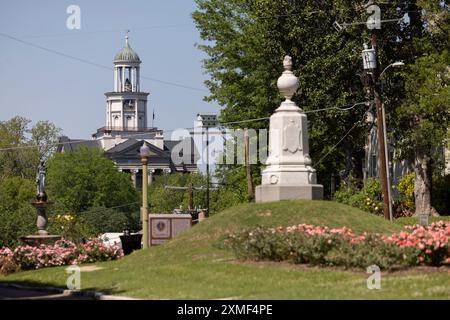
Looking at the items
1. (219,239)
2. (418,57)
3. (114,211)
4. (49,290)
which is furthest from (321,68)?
(114,211)

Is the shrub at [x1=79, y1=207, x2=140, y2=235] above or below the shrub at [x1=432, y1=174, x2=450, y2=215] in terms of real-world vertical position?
below

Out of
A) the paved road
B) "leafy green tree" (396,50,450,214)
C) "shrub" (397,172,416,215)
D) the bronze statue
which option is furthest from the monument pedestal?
"shrub" (397,172,416,215)

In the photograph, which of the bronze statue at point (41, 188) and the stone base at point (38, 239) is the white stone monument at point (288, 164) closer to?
the stone base at point (38, 239)

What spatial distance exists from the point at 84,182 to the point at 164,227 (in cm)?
9014

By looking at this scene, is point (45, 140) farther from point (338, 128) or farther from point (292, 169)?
point (292, 169)

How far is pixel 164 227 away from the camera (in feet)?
132

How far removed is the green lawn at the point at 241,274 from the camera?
19.5 meters

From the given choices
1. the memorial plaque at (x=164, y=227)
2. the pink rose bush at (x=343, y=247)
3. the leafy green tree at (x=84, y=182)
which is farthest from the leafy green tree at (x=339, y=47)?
the leafy green tree at (x=84, y=182)

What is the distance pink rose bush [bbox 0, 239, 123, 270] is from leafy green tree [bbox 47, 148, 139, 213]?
92.8 meters

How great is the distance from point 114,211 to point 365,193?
69.3 metres

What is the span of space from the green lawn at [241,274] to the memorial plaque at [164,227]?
31.8 ft

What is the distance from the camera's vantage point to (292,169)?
31.2 metres

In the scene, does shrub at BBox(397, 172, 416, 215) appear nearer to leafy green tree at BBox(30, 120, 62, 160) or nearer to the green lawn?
the green lawn

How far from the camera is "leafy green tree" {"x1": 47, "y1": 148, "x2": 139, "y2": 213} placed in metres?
128
